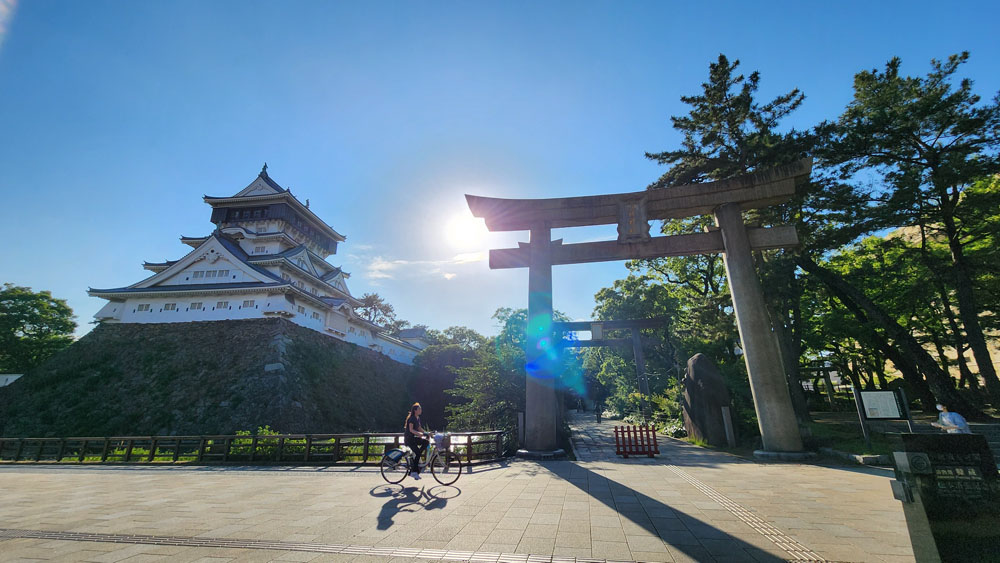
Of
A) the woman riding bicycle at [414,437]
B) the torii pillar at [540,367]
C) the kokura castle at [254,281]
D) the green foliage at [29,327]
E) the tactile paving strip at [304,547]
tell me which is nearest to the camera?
the tactile paving strip at [304,547]

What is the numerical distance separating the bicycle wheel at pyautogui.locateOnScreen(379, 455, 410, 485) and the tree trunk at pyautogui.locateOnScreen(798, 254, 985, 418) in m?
16.0

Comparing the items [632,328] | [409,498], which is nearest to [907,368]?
[632,328]

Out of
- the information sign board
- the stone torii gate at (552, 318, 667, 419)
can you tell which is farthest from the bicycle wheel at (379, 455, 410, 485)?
the stone torii gate at (552, 318, 667, 419)

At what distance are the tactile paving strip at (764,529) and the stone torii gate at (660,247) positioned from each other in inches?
192

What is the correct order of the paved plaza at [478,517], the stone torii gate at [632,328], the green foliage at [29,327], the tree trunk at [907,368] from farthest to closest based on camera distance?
the green foliage at [29,327] → the stone torii gate at [632,328] → the tree trunk at [907,368] → the paved plaza at [478,517]

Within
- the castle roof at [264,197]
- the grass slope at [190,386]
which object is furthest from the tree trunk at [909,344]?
the castle roof at [264,197]

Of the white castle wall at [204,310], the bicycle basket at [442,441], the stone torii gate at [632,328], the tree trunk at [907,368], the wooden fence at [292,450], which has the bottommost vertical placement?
the wooden fence at [292,450]

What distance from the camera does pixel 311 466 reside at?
1070 cm

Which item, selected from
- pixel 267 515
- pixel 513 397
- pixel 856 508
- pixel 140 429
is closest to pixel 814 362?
pixel 513 397

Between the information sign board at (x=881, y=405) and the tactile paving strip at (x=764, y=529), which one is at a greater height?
the information sign board at (x=881, y=405)

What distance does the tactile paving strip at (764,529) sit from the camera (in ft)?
12.6

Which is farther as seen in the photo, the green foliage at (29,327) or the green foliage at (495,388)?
the green foliage at (29,327)

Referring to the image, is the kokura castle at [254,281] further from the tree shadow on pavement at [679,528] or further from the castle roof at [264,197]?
the tree shadow on pavement at [679,528]

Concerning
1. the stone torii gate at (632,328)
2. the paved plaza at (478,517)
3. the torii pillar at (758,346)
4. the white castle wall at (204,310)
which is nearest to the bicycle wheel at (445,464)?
the paved plaza at (478,517)
